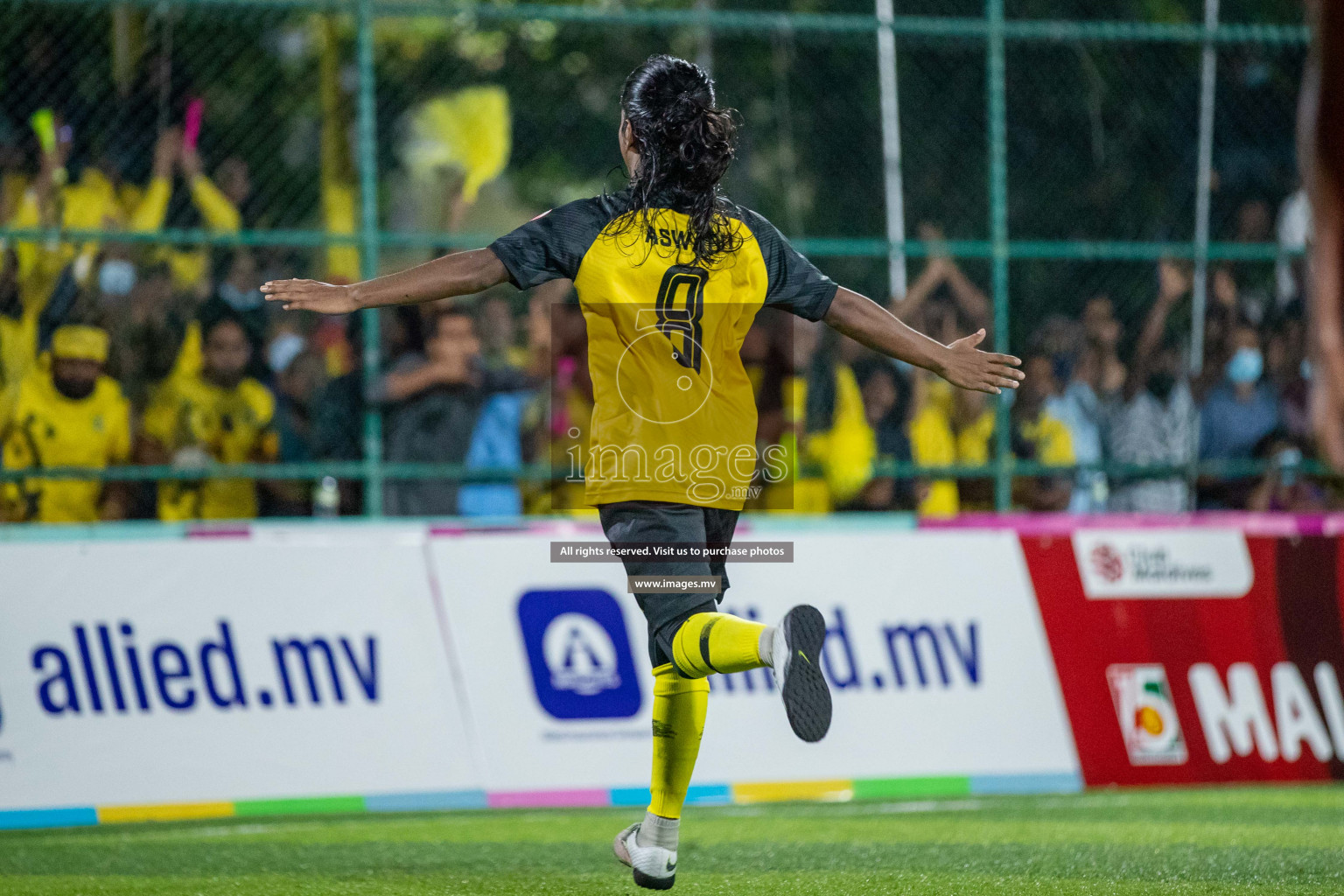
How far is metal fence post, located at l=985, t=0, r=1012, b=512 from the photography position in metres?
8.93

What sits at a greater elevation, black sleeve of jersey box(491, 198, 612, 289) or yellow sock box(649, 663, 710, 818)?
black sleeve of jersey box(491, 198, 612, 289)

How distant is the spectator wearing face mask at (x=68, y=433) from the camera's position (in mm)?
7848

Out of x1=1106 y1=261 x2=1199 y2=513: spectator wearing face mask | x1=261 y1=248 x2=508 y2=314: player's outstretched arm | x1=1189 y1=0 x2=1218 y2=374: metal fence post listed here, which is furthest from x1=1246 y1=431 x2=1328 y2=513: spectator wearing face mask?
x1=261 y1=248 x2=508 y2=314: player's outstretched arm

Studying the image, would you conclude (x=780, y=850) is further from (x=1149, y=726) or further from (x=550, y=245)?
(x=1149, y=726)

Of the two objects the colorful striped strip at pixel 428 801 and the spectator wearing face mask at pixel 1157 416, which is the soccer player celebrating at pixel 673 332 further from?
the spectator wearing face mask at pixel 1157 416

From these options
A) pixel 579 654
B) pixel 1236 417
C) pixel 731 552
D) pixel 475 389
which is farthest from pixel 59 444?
pixel 1236 417

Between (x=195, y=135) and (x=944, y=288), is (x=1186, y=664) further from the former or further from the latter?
(x=195, y=135)

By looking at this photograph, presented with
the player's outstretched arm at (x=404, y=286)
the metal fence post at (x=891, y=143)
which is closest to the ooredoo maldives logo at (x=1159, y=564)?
the metal fence post at (x=891, y=143)

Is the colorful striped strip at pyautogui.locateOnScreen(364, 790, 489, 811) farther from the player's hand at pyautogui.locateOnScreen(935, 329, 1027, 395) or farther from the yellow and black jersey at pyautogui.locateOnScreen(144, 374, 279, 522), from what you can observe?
the player's hand at pyautogui.locateOnScreen(935, 329, 1027, 395)

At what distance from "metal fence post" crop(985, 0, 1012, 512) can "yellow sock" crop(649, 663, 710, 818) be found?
4.56 m

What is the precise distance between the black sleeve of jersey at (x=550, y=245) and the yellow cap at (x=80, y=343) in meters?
4.34

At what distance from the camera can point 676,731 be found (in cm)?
473

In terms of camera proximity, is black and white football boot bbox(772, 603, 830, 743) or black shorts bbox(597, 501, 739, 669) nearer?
black and white football boot bbox(772, 603, 830, 743)

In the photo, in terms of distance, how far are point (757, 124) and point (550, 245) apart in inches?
436
